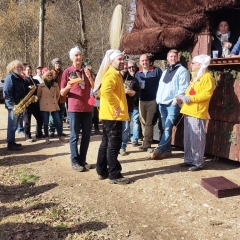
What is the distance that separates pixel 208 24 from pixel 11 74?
12.8 ft

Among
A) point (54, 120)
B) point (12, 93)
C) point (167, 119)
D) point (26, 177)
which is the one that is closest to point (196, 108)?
point (167, 119)

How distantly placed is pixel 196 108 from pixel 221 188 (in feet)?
4.35

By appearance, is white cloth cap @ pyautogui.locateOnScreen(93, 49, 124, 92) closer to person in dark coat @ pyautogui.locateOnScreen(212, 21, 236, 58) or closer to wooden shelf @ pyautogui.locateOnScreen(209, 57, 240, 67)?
wooden shelf @ pyautogui.locateOnScreen(209, 57, 240, 67)

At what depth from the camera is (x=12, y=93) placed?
21.9 ft

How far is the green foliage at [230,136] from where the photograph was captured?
5.48m

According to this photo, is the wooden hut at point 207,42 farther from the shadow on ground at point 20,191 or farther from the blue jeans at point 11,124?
the blue jeans at point 11,124

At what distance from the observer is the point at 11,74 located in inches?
262

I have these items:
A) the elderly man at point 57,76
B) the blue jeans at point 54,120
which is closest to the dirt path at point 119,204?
the blue jeans at point 54,120

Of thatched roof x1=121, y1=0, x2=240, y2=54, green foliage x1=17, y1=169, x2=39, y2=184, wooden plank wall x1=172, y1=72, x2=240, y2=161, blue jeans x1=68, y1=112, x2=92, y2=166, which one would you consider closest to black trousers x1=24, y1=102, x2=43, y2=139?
green foliage x1=17, y1=169, x2=39, y2=184

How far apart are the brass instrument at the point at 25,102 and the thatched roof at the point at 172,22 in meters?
2.44

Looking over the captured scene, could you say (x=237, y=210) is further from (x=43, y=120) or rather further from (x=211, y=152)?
(x=43, y=120)

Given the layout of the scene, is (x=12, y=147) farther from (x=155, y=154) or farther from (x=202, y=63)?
(x=202, y=63)

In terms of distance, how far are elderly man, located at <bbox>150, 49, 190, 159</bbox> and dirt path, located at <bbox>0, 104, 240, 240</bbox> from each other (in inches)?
15.3

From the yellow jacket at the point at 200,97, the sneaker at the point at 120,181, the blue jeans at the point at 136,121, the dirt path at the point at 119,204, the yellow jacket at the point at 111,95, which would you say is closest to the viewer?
the dirt path at the point at 119,204
